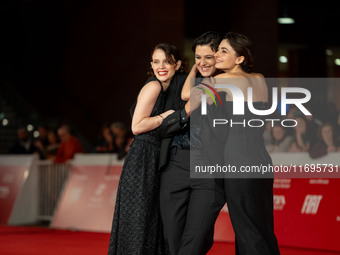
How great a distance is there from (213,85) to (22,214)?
306 inches

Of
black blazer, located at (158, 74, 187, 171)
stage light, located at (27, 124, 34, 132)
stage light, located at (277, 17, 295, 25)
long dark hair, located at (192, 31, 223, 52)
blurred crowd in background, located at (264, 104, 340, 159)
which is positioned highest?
stage light, located at (277, 17, 295, 25)

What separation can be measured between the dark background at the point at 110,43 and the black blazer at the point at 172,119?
446 inches

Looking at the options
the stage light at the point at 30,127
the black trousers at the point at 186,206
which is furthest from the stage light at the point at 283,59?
the black trousers at the point at 186,206

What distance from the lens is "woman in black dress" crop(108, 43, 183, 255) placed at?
15.9 feet

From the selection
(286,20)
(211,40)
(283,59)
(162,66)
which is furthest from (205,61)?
(283,59)

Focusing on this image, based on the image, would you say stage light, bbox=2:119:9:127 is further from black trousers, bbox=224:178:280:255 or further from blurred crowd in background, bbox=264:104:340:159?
black trousers, bbox=224:178:280:255

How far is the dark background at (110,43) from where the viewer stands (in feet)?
54.9

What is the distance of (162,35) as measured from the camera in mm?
16438

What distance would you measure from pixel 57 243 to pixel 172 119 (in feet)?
14.8

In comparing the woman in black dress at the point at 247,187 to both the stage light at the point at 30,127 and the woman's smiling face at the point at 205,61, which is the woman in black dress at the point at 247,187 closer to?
the woman's smiling face at the point at 205,61

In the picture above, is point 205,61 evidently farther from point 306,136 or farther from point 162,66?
point 306,136

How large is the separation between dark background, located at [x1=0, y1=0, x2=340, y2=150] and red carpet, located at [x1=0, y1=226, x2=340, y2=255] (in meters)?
7.46

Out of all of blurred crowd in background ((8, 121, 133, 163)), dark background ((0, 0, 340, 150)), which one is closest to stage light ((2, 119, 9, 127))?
dark background ((0, 0, 340, 150))

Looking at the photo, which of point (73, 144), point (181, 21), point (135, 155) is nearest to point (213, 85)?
point (135, 155)
